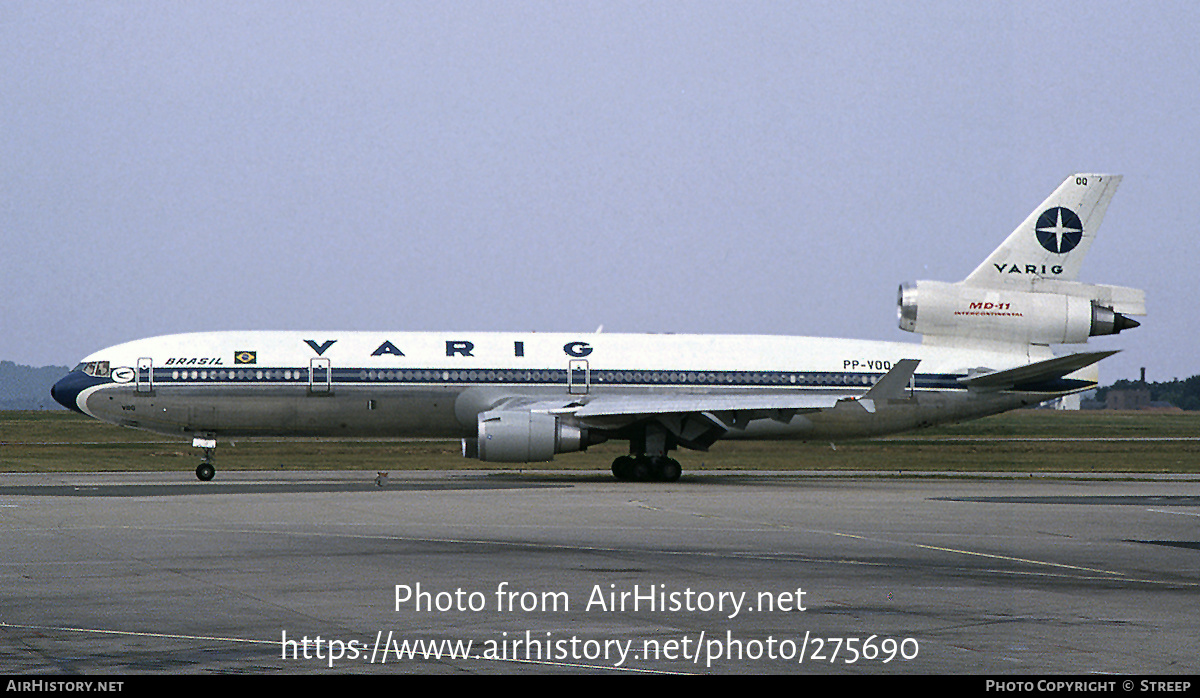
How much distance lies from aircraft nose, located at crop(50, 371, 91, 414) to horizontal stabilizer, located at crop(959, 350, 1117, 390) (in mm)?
24362

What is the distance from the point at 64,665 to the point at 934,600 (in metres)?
7.78

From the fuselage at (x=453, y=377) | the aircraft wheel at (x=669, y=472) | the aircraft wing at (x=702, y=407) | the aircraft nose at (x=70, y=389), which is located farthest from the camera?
the aircraft wheel at (x=669, y=472)

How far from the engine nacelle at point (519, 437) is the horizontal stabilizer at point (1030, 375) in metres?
12.2

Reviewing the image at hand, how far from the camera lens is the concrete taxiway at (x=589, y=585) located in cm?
902

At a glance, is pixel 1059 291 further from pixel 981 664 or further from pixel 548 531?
pixel 981 664

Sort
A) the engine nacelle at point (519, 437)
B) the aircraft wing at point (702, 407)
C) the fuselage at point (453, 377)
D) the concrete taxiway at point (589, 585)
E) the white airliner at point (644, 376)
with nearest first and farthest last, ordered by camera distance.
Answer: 1. the concrete taxiway at point (589, 585)
2. the engine nacelle at point (519, 437)
3. the aircraft wing at point (702, 407)
4. the white airliner at point (644, 376)
5. the fuselage at point (453, 377)

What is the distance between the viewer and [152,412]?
32.6 m

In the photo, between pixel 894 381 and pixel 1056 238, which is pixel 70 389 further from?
pixel 1056 238

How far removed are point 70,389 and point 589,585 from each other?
976 inches

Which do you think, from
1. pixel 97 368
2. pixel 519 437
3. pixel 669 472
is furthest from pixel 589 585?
pixel 97 368

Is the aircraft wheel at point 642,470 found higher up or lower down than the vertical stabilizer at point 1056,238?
lower down

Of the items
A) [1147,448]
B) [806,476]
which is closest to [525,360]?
[806,476]

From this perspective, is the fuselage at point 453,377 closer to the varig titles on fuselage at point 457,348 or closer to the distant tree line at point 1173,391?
the varig titles on fuselage at point 457,348

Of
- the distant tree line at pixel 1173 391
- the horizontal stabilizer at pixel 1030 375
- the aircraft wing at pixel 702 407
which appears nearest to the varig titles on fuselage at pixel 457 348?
the aircraft wing at pixel 702 407
